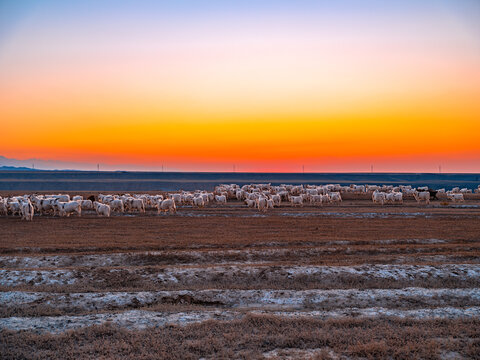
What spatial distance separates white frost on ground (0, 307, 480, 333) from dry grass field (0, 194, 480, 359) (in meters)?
0.03

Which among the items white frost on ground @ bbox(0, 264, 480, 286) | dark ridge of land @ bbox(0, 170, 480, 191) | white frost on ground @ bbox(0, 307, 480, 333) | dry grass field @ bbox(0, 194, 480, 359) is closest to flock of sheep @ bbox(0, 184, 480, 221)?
dry grass field @ bbox(0, 194, 480, 359)

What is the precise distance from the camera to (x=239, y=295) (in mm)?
11375

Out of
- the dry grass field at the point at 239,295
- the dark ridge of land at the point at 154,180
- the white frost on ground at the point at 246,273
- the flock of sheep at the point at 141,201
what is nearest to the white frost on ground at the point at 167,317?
the dry grass field at the point at 239,295

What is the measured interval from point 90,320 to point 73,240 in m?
12.6

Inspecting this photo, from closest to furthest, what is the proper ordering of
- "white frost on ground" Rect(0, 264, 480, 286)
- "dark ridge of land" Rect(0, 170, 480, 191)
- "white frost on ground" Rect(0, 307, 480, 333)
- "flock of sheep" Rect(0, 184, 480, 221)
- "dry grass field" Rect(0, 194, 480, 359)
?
"dry grass field" Rect(0, 194, 480, 359), "white frost on ground" Rect(0, 307, 480, 333), "white frost on ground" Rect(0, 264, 480, 286), "flock of sheep" Rect(0, 184, 480, 221), "dark ridge of land" Rect(0, 170, 480, 191)

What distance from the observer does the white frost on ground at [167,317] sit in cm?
890

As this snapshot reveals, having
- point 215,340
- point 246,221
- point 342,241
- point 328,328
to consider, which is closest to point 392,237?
point 342,241

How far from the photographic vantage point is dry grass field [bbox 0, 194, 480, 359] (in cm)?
784

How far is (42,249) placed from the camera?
723 inches

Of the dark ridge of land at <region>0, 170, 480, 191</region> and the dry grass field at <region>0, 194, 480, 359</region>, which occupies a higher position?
the dark ridge of land at <region>0, 170, 480, 191</region>

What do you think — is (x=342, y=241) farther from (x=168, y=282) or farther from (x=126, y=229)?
(x=126, y=229)

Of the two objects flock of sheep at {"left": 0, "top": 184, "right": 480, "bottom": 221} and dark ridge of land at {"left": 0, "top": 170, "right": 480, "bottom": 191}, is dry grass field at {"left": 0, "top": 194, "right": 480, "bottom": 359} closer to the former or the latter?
flock of sheep at {"left": 0, "top": 184, "right": 480, "bottom": 221}

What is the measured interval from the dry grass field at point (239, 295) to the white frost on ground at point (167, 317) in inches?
1.0

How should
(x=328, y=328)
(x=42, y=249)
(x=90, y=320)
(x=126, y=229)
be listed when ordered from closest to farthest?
(x=328, y=328) → (x=90, y=320) → (x=42, y=249) → (x=126, y=229)
